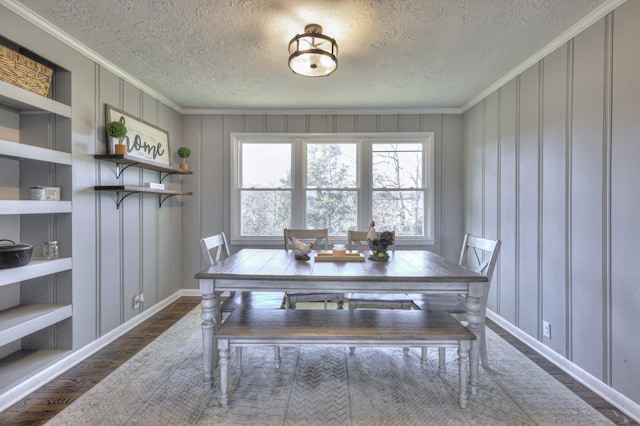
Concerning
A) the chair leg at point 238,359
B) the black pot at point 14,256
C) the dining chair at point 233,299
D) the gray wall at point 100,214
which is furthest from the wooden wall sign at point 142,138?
the chair leg at point 238,359

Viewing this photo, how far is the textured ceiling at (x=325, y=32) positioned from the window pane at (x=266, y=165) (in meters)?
0.84

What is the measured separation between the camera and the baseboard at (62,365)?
1754 millimetres

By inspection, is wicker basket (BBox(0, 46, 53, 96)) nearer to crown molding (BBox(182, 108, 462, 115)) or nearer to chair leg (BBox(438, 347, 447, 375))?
crown molding (BBox(182, 108, 462, 115))

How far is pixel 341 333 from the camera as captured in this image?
65.1 inches

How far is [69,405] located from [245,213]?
251 centimetres

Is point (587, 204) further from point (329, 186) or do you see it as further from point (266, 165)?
point (266, 165)

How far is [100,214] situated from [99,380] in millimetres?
1312

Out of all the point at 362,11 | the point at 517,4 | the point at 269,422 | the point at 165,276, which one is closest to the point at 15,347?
the point at 165,276

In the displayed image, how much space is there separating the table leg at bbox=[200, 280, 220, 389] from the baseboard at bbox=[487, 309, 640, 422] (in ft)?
8.22

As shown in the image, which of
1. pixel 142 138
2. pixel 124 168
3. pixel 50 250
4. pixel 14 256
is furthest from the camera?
pixel 142 138

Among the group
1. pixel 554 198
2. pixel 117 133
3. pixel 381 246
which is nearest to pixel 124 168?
pixel 117 133

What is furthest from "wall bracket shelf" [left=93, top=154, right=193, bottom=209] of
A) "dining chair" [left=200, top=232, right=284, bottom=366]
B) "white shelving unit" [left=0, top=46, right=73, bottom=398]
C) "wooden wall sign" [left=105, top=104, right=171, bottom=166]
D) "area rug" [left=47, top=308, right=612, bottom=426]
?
"area rug" [left=47, top=308, right=612, bottom=426]

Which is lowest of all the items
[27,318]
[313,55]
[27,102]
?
[27,318]

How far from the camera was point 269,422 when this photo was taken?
5.24 ft
